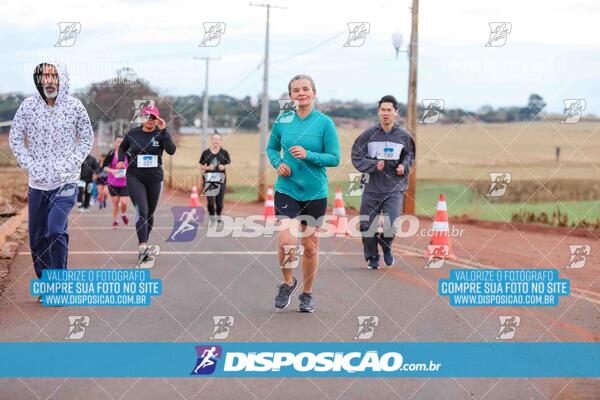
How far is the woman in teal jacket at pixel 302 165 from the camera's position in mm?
8258

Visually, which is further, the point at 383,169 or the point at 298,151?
the point at 383,169

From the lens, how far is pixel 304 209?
8.61m

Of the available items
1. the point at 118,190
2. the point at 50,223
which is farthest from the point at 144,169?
the point at 118,190

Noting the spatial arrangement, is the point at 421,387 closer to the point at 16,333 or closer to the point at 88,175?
the point at 16,333

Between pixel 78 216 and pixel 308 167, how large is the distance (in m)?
16.8

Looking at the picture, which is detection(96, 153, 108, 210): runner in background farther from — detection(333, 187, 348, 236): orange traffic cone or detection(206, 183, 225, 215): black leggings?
detection(333, 187, 348, 236): orange traffic cone

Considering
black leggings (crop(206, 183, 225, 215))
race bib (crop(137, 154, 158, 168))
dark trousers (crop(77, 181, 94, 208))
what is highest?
race bib (crop(137, 154, 158, 168))

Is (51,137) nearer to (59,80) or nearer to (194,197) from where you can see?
(59,80)

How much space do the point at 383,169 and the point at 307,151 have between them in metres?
4.34

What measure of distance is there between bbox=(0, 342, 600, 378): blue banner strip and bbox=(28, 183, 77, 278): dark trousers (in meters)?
2.92

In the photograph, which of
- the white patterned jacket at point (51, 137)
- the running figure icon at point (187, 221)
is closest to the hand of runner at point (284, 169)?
the white patterned jacket at point (51, 137)

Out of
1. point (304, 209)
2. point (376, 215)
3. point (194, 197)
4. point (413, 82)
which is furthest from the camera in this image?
point (413, 82)

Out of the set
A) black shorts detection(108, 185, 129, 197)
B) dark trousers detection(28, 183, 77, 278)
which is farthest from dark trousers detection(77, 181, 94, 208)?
Answer: dark trousers detection(28, 183, 77, 278)

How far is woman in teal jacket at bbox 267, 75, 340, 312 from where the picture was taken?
8.26 m
